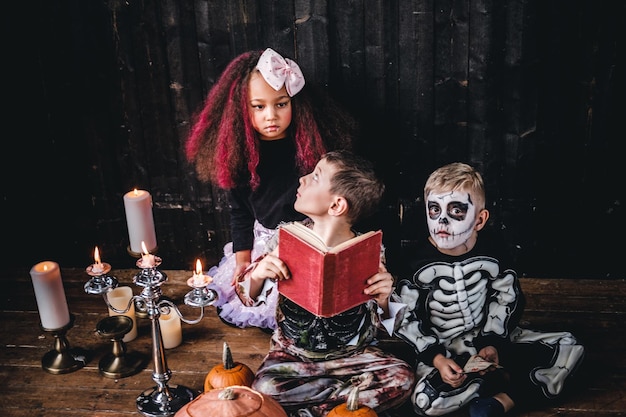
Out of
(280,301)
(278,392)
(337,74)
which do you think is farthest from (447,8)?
(278,392)

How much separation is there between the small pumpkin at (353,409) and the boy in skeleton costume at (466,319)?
1.10 feet

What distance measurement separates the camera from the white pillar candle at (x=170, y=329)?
298 centimetres

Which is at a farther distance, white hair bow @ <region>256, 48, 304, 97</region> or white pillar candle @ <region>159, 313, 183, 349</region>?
white pillar candle @ <region>159, 313, 183, 349</region>

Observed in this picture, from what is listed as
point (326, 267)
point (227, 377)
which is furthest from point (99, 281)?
point (326, 267)

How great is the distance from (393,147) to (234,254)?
0.89 m

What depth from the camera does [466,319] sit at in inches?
102

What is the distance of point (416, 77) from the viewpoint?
3.18 m

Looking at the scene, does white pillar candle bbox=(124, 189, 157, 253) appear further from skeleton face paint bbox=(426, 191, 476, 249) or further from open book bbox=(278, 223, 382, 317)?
skeleton face paint bbox=(426, 191, 476, 249)

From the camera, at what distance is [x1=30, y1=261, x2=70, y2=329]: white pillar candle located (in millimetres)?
2691

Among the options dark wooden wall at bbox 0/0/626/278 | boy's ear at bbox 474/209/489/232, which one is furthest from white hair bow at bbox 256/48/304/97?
boy's ear at bbox 474/209/489/232

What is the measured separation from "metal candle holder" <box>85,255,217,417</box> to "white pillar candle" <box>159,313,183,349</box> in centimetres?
28

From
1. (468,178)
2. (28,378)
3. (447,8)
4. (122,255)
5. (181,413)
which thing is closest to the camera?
(181,413)

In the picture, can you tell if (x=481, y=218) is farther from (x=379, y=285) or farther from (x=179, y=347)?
(x=179, y=347)

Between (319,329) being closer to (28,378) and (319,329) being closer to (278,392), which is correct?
(278,392)
